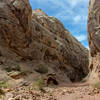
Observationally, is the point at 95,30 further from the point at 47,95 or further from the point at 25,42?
the point at 47,95

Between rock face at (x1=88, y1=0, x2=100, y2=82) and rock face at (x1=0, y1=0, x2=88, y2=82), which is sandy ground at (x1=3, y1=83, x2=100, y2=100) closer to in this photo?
rock face at (x1=0, y1=0, x2=88, y2=82)

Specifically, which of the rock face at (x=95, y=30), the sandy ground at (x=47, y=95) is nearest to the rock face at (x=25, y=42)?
the rock face at (x=95, y=30)

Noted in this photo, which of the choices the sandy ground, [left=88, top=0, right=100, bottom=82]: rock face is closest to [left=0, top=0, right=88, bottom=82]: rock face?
[left=88, top=0, right=100, bottom=82]: rock face

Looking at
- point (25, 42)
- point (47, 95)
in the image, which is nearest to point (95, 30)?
point (25, 42)

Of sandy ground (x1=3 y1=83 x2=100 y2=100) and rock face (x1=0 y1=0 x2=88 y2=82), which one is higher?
rock face (x1=0 y1=0 x2=88 y2=82)

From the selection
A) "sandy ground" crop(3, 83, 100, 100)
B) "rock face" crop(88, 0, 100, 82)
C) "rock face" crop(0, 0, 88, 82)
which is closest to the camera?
"sandy ground" crop(3, 83, 100, 100)

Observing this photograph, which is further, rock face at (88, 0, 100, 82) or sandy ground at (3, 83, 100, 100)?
rock face at (88, 0, 100, 82)

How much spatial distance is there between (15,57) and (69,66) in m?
15.1

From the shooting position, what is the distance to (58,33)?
32.0m

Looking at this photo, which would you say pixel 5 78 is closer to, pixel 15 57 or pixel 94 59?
pixel 15 57

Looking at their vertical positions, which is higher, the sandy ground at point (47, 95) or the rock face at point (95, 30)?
the rock face at point (95, 30)

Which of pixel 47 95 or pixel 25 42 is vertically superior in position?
pixel 25 42

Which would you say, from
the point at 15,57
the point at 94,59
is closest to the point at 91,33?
the point at 94,59

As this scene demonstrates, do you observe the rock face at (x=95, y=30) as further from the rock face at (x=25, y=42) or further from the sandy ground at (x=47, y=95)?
the sandy ground at (x=47, y=95)
